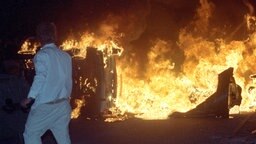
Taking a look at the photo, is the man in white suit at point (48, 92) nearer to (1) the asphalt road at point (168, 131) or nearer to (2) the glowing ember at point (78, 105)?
(1) the asphalt road at point (168, 131)

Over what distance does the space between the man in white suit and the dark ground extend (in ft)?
13.7

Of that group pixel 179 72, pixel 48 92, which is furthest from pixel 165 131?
pixel 179 72

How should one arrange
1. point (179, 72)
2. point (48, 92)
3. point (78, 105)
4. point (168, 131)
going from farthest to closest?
point (179, 72) → point (78, 105) → point (168, 131) → point (48, 92)

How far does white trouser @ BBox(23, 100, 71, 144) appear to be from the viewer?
665 centimetres

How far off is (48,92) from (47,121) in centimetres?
34

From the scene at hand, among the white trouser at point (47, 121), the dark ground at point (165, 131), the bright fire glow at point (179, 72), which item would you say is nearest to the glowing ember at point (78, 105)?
the bright fire glow at point (179, 72)

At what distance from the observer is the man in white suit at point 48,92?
6.60 metres

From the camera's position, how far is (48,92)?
21.8 ft

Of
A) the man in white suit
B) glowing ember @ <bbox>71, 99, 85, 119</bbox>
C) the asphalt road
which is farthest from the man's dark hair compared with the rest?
glowing ember @ <bbox>71, 99, 85, 119</bbox>

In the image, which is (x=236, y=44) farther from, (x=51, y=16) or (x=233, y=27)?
(x=51, y=16)

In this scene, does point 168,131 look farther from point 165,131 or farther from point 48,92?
point 48,92

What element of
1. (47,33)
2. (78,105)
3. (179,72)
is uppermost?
(47,33)

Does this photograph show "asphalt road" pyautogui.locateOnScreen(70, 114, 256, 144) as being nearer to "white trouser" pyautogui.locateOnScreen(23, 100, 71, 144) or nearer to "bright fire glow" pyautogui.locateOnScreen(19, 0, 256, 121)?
"bright fire glow" pyautogui.locateOnScreen(19, 0, 256, 121)

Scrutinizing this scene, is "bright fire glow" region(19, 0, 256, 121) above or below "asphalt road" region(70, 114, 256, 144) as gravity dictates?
above
